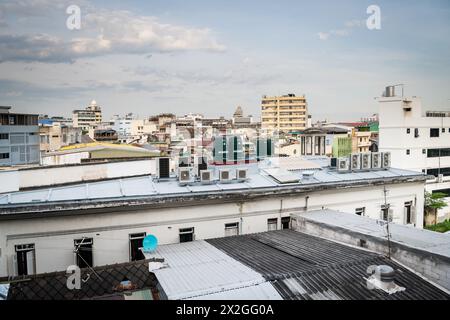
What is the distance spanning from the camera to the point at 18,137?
2108 centimetres

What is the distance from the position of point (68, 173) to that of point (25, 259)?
83.4 inches

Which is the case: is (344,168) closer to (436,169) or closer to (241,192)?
(241,192)

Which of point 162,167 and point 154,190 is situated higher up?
point 162,167

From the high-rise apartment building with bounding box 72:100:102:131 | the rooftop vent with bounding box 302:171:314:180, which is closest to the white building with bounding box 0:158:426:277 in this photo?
the rooftop vent with bounding box 302:171:314:180

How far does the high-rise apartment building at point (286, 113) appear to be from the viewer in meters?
54.3

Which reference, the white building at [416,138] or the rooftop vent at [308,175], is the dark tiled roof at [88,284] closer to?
the rooftop vent at [308,175]

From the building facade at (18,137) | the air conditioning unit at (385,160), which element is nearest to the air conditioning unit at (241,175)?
the air conditioning unit at (385,160)

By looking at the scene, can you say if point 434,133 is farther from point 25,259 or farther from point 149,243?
point 25,259

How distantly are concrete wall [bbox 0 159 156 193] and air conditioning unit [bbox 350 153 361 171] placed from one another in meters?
4.90

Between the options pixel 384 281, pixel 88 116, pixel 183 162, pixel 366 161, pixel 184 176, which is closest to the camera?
pixel 384 281

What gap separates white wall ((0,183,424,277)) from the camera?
6480 millimetres

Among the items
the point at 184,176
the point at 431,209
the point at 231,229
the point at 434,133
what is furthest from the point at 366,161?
the point at 434,133

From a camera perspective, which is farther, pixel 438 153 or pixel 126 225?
pixel 438 153
